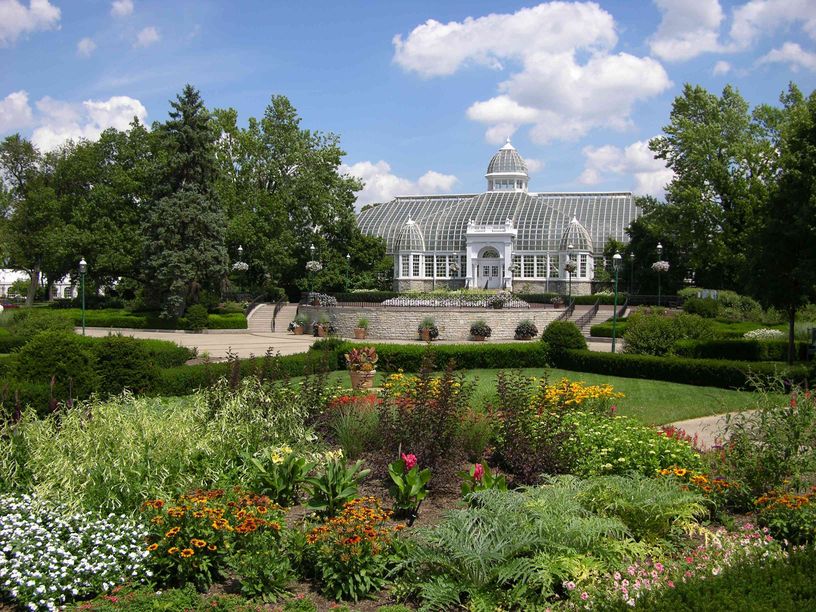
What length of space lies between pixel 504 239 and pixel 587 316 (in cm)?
1821

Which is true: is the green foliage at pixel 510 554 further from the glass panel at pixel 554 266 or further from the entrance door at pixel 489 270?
the entrance door at pixel 489 270

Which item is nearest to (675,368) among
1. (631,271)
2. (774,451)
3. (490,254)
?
(774,451)

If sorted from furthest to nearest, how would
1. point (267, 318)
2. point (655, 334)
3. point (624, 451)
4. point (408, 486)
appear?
point (267, 318), point (655, 334), point (624, 451), point (408, 486)

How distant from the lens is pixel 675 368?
18.5 metres

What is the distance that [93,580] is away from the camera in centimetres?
548

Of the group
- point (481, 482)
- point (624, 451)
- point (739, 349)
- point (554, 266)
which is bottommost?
point (481, 482)

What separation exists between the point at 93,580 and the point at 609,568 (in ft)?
13.3

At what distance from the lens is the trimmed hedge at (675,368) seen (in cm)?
1670

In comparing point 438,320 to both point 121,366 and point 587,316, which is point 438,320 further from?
point 121,366

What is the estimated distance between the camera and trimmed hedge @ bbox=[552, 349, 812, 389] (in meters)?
16.7

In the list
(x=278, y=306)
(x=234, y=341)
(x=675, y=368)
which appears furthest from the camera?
(x=278, y=306)

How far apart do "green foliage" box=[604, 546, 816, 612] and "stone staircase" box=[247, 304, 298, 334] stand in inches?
1270

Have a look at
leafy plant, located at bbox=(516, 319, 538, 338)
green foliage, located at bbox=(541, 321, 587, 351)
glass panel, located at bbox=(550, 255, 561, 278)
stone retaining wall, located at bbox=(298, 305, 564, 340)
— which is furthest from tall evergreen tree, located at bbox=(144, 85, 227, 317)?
glass panel, located at bbox=(550, 255, 561, 278)

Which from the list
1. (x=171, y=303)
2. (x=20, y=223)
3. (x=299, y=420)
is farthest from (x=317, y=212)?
(x=299, y=420)
